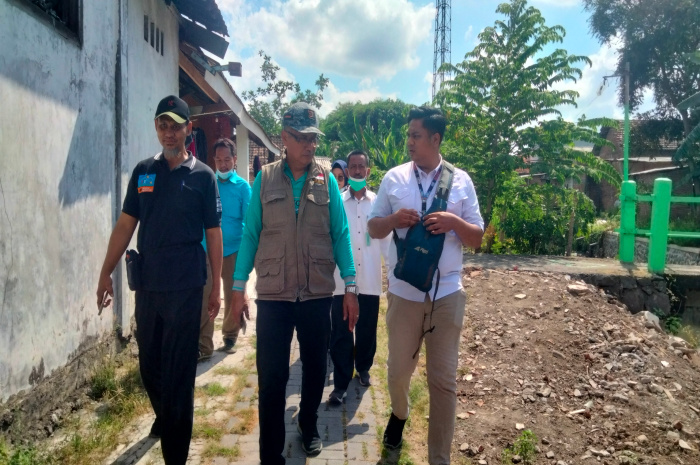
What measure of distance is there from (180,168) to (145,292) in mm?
743

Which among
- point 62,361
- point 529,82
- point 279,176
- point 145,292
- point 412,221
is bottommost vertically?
point 62,361

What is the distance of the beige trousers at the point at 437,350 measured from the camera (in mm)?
3041

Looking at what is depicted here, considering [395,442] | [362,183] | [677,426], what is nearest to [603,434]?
[677,426]

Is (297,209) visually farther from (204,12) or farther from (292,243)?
(204,12)

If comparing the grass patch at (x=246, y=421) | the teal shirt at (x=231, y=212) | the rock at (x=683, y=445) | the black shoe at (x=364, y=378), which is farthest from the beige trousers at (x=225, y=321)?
the rock at (x=683, y=445)

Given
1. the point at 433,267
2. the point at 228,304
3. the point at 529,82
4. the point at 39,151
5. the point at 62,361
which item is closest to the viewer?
the point at 433,267

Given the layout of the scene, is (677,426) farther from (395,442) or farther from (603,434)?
(395,442)

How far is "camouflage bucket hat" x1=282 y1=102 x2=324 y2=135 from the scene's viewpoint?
3.05m

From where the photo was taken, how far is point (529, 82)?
444 inches

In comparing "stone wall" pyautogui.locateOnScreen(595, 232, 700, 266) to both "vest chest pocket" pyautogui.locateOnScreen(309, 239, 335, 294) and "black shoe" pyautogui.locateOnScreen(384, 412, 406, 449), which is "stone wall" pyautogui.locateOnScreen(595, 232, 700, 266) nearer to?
"black shoe" pyautogui.locateOnScreen(384, 412, 406, 449)

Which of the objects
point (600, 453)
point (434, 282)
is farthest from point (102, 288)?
point (600, 453)

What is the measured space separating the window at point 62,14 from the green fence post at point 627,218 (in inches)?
304

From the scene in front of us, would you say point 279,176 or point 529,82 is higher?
point 529,82

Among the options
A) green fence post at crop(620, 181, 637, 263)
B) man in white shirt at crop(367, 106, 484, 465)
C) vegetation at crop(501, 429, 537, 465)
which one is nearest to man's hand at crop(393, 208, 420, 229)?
man in white shirt at crop(367, 106, 484, 465)
